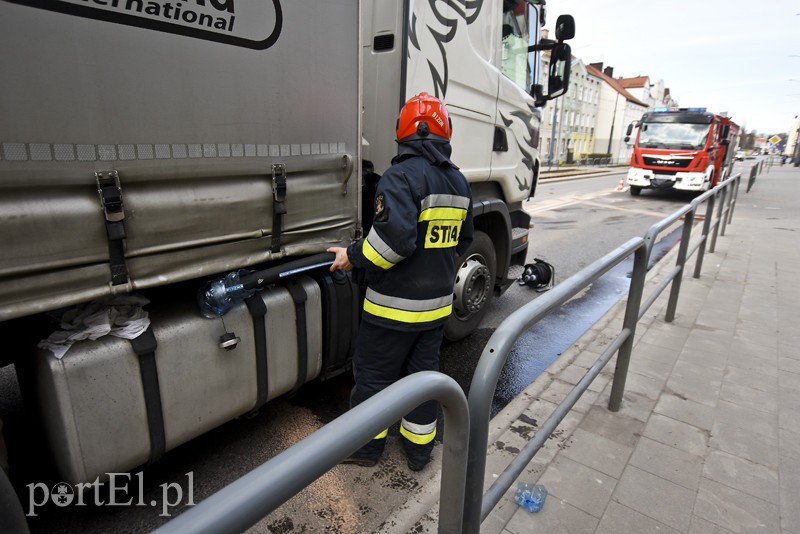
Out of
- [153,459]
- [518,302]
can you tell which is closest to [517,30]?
[518,302]

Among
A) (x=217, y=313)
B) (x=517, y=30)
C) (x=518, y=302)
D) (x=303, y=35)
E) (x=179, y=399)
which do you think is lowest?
(x=518, y=302)

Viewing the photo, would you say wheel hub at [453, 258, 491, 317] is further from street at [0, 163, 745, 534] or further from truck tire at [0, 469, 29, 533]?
truck tire at [0, 469, 29, 533]

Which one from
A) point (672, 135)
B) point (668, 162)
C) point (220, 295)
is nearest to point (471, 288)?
point (220, 295)

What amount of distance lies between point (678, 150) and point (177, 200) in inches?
665

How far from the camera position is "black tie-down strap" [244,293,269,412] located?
2252mm

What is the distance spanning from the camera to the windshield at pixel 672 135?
15.0 m

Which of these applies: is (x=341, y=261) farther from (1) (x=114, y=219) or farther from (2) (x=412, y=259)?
(1) (x=114, y=219)

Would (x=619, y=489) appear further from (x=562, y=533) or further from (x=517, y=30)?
(x=517, y=30)

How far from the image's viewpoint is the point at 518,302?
5.19 meters

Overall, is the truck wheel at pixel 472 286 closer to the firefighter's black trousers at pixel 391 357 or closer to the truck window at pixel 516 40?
the firefighter's black trousers at pixel 391 357

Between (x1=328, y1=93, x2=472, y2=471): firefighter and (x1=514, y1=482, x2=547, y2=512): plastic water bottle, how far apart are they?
509 mm

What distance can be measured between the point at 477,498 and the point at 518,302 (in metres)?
3.99

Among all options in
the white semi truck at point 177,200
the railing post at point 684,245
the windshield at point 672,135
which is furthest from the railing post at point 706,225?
the windshield at point 672,135

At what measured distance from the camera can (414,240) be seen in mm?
2102
